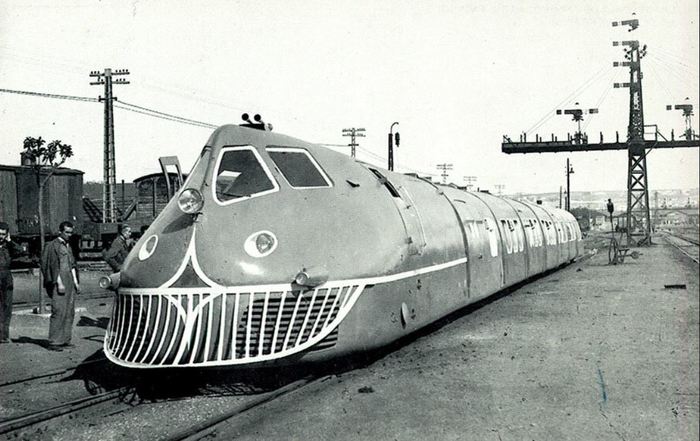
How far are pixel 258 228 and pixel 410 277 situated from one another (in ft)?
7.42

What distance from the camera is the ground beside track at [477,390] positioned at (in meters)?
5.37

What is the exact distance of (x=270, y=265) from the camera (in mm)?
6117

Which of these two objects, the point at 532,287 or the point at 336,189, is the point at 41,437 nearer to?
the point at 336,189

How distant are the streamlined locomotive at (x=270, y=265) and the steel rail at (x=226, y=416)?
18.3 inches

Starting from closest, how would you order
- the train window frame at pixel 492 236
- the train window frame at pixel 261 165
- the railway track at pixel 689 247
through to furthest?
1. the train window frame at pixel 261 165
2. the train window frame at pixel 492 236
3. the railway track at pixel 689 247

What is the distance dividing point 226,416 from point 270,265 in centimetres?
144

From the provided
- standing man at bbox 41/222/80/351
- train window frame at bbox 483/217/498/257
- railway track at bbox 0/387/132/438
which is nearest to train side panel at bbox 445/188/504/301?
train window frame at bbox 483/217/498/257

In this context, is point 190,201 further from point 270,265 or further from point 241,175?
point 270,265

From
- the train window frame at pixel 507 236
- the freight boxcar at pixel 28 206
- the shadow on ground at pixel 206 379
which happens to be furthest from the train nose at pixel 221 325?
the freight boxcar at pixel 28 206

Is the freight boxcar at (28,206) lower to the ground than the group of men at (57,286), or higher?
higher

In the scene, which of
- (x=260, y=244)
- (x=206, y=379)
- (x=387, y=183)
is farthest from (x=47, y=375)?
(x=387, y=183)

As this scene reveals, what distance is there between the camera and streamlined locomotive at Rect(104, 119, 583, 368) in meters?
5.90

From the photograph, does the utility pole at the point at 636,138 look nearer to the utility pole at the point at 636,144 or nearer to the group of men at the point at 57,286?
the utility pole at the point at 636,144

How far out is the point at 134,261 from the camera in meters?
6.53
